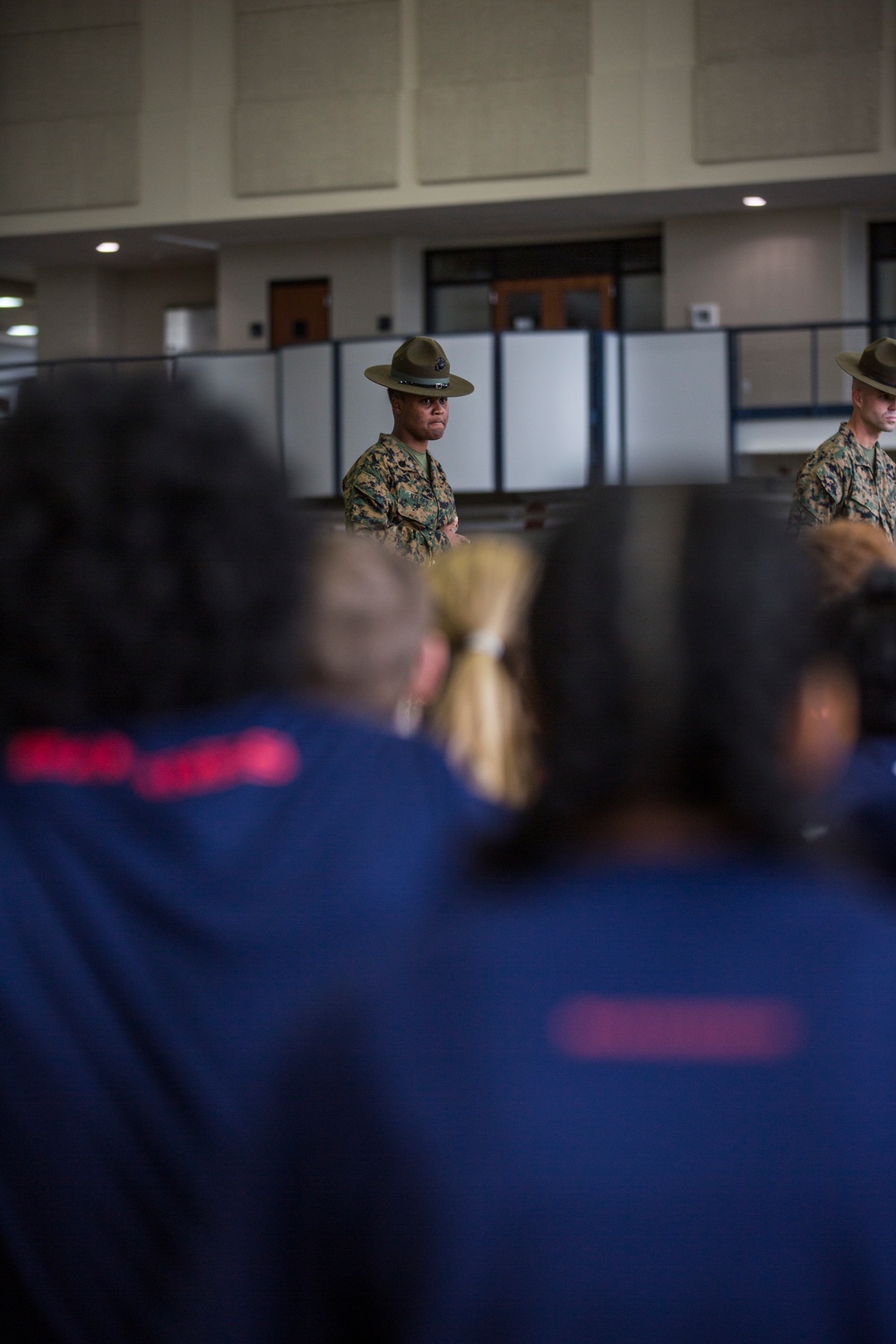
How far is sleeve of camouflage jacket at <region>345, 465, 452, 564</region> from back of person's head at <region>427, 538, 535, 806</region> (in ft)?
10.9

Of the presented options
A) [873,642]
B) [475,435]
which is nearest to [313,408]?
[475,435]

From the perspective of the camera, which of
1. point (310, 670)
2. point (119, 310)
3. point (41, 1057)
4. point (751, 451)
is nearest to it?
point (41, 1057)

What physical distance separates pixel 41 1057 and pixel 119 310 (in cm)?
1658

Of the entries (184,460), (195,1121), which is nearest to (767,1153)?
(195,1121)

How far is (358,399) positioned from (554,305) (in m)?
2.68

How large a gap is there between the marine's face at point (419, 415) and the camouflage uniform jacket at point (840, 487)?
4.10ft

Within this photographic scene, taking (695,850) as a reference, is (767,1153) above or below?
below

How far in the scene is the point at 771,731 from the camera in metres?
0.82

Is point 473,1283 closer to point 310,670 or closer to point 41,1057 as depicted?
point 41,1057

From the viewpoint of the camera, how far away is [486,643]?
1.73 m

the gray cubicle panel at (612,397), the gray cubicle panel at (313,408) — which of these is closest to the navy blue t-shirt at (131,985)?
the gray cubicle panel at (612,397)

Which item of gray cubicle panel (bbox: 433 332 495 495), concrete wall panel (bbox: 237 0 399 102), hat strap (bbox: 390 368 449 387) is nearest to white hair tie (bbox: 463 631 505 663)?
hat strap (bbox: 390 368 449 387)

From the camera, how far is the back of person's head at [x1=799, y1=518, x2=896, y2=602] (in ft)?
6.43

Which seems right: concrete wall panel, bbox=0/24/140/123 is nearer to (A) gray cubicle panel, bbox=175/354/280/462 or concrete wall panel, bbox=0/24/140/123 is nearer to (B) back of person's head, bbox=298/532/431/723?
(A) gray cubicle panel, bbox=175/354/280/462
